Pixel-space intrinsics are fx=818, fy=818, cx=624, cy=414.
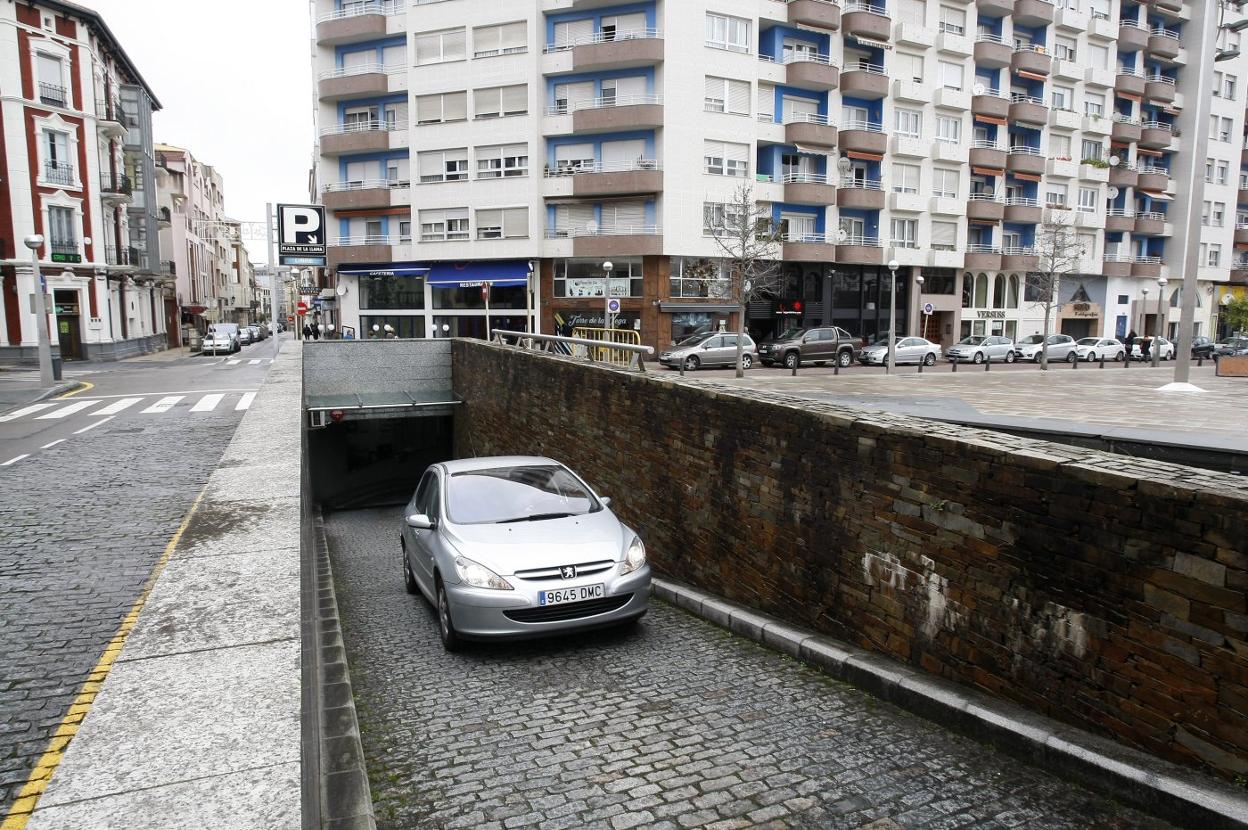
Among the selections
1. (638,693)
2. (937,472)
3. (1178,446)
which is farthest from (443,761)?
(1178,446)

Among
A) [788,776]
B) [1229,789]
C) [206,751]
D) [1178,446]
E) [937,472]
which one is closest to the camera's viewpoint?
[206,751]

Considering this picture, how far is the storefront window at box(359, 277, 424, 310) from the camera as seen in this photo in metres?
40.8

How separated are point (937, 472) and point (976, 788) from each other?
2.08 metres

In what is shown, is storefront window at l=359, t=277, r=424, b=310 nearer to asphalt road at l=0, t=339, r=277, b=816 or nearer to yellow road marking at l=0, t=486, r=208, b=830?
asphalt road at l=0, t=339, r=277, b=816

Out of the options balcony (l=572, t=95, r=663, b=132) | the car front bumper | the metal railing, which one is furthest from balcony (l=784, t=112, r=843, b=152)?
the car front bumper

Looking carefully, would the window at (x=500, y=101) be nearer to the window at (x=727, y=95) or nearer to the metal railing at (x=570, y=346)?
the window at (x=727, y=95)

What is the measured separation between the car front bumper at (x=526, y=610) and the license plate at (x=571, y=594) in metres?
0.03

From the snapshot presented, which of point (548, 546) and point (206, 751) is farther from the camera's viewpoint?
point (548, 546)

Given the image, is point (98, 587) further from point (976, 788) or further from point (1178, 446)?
point (1178, 446)

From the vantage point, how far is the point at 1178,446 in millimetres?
8391

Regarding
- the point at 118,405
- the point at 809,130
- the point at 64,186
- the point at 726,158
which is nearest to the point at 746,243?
the point at 726,158

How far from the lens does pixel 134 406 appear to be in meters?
19.1

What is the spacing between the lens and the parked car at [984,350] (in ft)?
125

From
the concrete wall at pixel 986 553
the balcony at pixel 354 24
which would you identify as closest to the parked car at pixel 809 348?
the concrete wall at pixel 986 553
